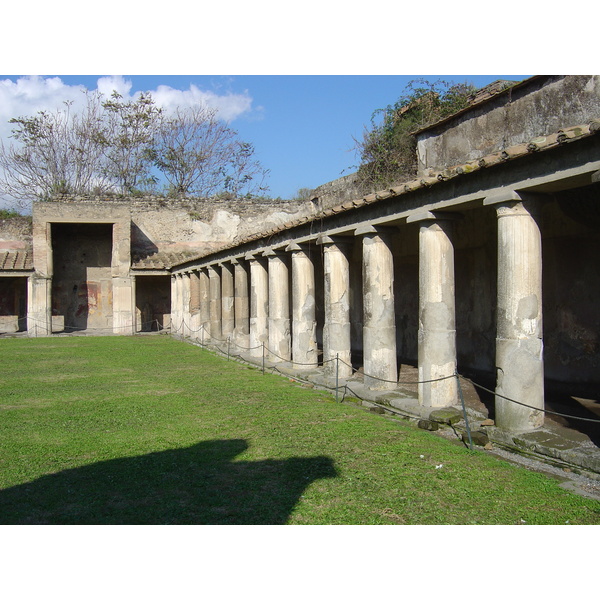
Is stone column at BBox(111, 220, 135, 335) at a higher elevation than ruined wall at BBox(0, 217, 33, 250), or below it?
below

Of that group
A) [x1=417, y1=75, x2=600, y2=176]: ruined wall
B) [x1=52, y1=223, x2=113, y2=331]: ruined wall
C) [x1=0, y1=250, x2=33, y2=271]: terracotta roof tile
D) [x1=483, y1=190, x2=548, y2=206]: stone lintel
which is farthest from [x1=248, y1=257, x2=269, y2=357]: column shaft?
[x1=52, y1=223, x2=113, y2=331]: ruined wall

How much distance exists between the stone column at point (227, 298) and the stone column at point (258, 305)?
286cm

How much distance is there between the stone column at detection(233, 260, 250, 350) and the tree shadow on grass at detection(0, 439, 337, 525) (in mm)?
10659

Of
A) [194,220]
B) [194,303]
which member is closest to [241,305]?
[194,303]

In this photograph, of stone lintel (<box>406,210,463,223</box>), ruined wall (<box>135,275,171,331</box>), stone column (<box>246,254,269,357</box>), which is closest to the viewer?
stone lintel (<box>406,210,463,223</box>)

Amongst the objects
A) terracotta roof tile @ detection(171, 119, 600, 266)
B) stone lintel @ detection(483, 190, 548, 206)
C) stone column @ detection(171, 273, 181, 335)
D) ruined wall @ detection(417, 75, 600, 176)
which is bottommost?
stone column @ detection(171, 273, 181, 335)

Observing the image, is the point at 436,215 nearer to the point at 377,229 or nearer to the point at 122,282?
the point at 377,229

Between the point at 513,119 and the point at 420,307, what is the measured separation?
3.52 metres

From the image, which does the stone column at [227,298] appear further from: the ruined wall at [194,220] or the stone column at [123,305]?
the ruined wall at [194,220]

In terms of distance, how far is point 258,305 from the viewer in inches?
581

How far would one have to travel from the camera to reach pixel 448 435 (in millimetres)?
6688

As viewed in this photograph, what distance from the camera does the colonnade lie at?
618 centimetres

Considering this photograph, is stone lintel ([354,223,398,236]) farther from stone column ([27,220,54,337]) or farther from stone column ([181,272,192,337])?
stone column ([27,220,54,337])

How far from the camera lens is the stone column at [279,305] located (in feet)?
43.4
